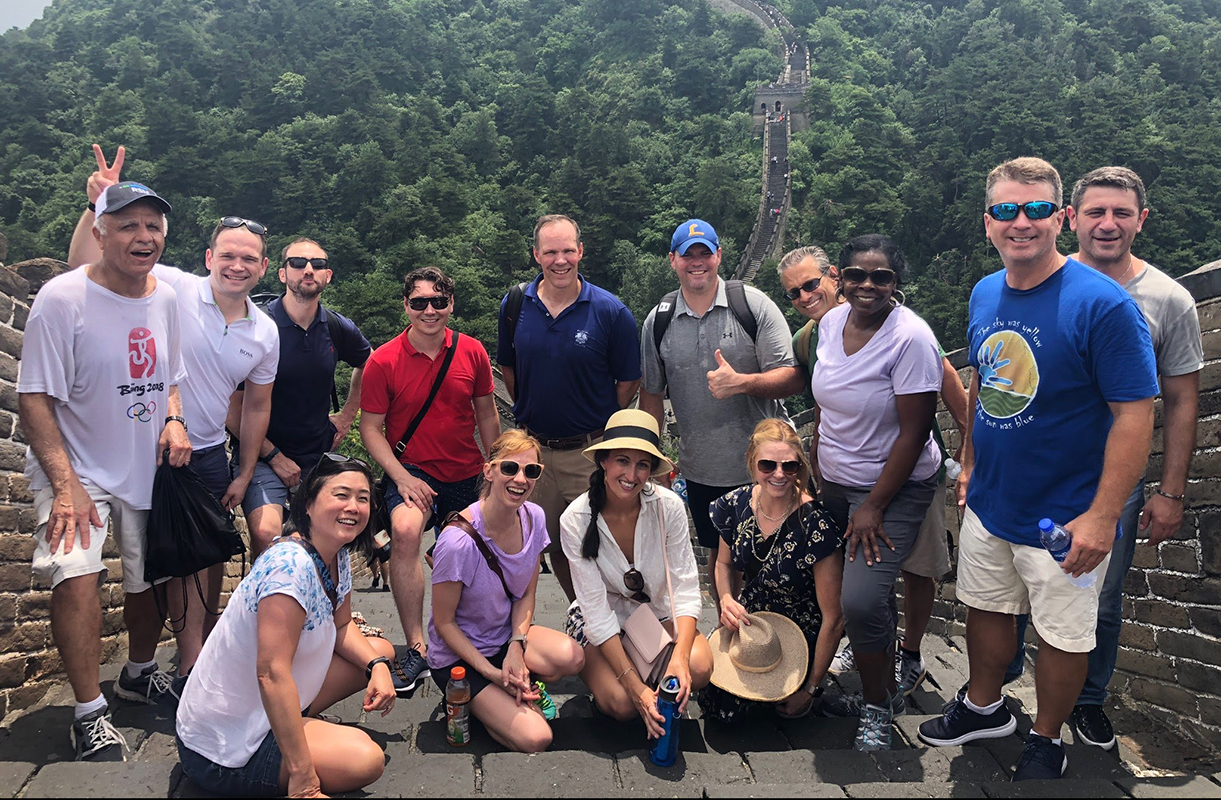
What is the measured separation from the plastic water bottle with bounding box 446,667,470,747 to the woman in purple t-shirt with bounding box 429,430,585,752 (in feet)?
0.22

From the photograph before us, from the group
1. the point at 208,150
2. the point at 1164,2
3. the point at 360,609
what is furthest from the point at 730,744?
the point at 1164,2

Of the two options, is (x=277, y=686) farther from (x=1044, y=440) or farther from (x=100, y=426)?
(x=1044, y=440)

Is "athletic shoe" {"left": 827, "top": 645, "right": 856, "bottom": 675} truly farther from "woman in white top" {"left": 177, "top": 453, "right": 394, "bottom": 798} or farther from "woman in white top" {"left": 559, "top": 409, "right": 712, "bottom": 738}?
"woman in white top" {"left": 177, "top": 453, "right": 394, "bottom": 798}

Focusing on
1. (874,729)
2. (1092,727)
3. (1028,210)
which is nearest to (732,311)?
(1028,210)

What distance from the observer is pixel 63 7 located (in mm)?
77125

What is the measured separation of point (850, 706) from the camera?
3438 mm

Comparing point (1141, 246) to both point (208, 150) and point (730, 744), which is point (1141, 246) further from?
point (208, 150)

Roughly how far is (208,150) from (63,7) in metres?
41.0

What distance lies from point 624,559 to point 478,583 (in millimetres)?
575

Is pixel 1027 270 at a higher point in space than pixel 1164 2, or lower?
lower

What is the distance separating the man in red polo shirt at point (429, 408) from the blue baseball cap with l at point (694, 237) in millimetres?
1050

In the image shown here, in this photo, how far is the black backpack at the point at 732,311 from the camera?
13.0 ft

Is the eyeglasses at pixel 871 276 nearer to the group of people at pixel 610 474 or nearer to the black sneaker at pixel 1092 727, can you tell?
the group of people at pixel 610 474

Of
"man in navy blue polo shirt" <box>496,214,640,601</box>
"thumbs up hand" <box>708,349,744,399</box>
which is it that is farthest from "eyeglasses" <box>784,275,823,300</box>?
"man in navy blue polo shirt" <box>496,214,640,601</box>
